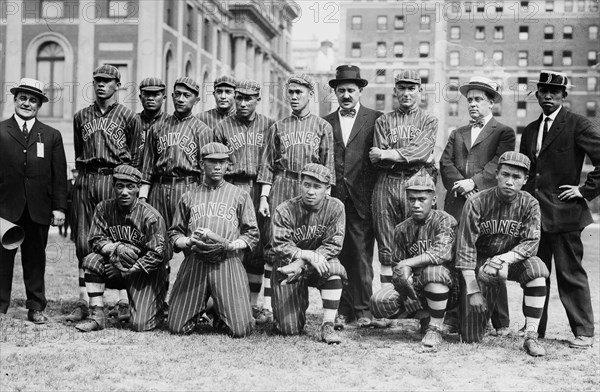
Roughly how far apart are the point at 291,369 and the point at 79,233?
3.16m

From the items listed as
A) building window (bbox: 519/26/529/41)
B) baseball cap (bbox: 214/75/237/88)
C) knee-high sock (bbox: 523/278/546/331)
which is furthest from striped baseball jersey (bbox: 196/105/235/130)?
building window (bbox: 519/26/529/41)

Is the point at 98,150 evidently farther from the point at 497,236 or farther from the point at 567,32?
the point at 567,32

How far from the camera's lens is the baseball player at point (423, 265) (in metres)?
6.52

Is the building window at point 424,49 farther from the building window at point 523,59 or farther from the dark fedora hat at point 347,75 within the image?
the dark fedora hat at point 347,75

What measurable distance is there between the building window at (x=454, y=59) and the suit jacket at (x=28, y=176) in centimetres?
5259

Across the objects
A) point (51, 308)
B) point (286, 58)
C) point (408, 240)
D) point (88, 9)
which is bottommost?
point (51, 308)

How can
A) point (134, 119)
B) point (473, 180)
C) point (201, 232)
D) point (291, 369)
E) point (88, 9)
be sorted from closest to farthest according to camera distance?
point (291, 369) → point (201, 232) → point (473, 180) → point (134, 119) → point (88, 9)

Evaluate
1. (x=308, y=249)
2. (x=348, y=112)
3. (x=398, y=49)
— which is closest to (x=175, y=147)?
(x=308, y=249)

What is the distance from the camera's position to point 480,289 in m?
6.53

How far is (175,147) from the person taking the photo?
7.27 m

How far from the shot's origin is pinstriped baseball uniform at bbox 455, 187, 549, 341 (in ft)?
21.2

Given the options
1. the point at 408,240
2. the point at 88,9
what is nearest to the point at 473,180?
the point at 408,240

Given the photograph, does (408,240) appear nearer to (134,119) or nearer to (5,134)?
(134,119)

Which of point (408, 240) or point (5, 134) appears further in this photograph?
point (5, 134)
